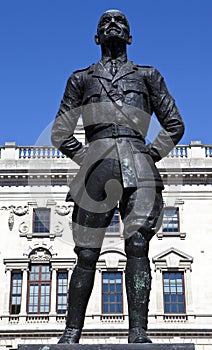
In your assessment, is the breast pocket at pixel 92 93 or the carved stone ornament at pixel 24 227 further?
the carved stone ornament at pixel 24 227

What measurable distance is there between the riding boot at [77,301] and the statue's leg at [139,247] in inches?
14.3

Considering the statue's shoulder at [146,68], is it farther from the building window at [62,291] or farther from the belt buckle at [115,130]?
the building window at [62,291]

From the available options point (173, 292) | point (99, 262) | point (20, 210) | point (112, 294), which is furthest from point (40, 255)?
point (173, 292)

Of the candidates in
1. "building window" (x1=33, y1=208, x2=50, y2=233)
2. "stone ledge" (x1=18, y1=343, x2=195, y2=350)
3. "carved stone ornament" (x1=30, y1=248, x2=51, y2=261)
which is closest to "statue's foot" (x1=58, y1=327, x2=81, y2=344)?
"stone ledge" (x1=18, y1=343, x2=195, y2=350)

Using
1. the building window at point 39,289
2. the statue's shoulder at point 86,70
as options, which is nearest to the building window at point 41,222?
the building window at point 39,289

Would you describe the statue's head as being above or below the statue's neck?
above

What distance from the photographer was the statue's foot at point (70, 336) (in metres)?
5.48

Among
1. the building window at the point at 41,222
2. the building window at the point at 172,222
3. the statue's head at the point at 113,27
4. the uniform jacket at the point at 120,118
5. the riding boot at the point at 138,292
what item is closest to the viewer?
the riding boot at the point at 138,292

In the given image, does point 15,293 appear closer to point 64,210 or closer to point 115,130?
point 64,210

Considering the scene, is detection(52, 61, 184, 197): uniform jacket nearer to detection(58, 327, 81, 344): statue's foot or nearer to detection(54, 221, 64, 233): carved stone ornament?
detection(58, 327, 81, 344): statue's foot

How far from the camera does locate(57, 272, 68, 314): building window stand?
101 feet

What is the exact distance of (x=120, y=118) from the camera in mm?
6062

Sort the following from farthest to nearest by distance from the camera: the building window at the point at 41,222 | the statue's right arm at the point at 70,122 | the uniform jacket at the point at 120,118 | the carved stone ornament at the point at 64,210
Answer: the building window at the point at 41,222 → the carved stone ornament at the point at 64,210 → the statue's right arm at the point at 70,122 → the uniform jacket at the point at 120,118

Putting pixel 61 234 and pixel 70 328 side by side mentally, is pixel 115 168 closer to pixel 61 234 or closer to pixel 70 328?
pixel 70 328
